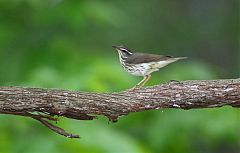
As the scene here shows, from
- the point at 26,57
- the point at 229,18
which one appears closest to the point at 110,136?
the point at 26,57

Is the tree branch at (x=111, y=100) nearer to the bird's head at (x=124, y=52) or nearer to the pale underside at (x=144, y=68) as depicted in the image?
the pale underside at (x=144, y=68)

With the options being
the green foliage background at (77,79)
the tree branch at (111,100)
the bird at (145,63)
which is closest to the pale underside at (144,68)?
the bird at (145,63)

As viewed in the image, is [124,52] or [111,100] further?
[124,52]

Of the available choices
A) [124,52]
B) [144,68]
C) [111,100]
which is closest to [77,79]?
[124,52]

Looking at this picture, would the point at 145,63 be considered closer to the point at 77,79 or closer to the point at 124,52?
the point at 124,52

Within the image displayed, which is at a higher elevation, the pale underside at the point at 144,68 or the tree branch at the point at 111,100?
the pale underside at the point at 144,68

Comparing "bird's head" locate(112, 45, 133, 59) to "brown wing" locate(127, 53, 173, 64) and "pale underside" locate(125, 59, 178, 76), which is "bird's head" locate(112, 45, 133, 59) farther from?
"pale underside" locate(125, 59, 178, 76)

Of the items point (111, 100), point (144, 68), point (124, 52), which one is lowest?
point (111, 100)

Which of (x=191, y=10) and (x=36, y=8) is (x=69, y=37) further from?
(x=191, y=10)

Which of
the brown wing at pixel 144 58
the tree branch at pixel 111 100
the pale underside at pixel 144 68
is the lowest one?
the tree branch at pixel 111 100
